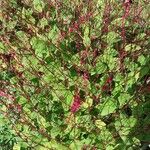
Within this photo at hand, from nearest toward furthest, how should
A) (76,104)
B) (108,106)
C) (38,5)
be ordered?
(76,104) < (108,106) < (38,5)

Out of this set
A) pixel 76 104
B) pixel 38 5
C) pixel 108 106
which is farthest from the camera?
pixel 38 5

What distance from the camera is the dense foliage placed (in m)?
2.92

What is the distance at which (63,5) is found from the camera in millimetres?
3572

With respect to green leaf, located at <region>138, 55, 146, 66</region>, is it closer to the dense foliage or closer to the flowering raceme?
the dense foliage

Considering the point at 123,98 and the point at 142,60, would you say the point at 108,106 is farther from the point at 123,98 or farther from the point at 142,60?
the point at 142,60

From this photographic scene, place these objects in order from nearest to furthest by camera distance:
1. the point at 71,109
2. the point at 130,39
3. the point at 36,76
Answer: the point at 71,109 → the point at 36,76 → the point at 130,39

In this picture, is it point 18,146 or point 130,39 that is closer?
point 18,146

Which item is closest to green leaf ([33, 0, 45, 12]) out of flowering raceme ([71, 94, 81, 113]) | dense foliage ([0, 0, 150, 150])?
dense foliage ([0, 0, 150, 150])

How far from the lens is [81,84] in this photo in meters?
2.93

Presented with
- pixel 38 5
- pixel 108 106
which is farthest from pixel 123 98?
pixel 38 5

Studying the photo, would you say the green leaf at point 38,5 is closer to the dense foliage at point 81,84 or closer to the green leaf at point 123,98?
the dense foliage at point 81,84

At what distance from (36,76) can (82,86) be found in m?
0.35

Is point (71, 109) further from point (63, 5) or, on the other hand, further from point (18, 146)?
point (63, 5)

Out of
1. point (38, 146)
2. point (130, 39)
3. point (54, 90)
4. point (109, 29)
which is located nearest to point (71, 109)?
point (54, 90)
